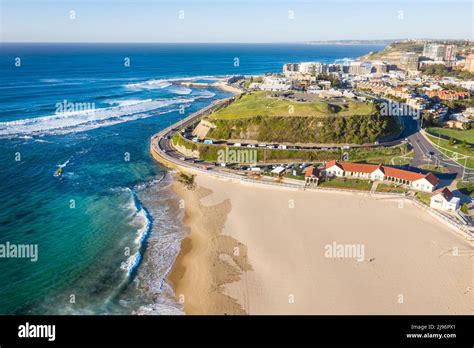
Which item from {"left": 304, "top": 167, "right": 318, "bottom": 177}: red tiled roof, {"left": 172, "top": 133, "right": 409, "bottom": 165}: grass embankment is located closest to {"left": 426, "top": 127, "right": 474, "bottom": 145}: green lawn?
{"left": 172, "top": 133, "right": 409, "bottom": 165}: grass embankment

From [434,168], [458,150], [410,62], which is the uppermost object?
[410,62]

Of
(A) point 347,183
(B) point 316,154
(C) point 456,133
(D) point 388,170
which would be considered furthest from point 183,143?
(C) point 456,133

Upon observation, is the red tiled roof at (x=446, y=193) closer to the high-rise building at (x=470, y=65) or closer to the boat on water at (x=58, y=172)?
the boat on water at (x=58, y=172)

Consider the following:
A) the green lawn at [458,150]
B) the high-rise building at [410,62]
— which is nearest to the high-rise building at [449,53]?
the high-rise building at [410,62]

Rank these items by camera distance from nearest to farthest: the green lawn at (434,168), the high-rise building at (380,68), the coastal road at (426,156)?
the coastal road at (426,156) → the green lawn at (434,168) → the high-rise building at (380,68)

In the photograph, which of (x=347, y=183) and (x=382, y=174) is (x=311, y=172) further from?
→ (x=382, y=174)

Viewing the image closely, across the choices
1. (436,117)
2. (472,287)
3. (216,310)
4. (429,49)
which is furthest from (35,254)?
(429,49)

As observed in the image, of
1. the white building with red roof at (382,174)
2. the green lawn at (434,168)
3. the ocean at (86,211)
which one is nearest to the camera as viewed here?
the ocean at (86,211)
